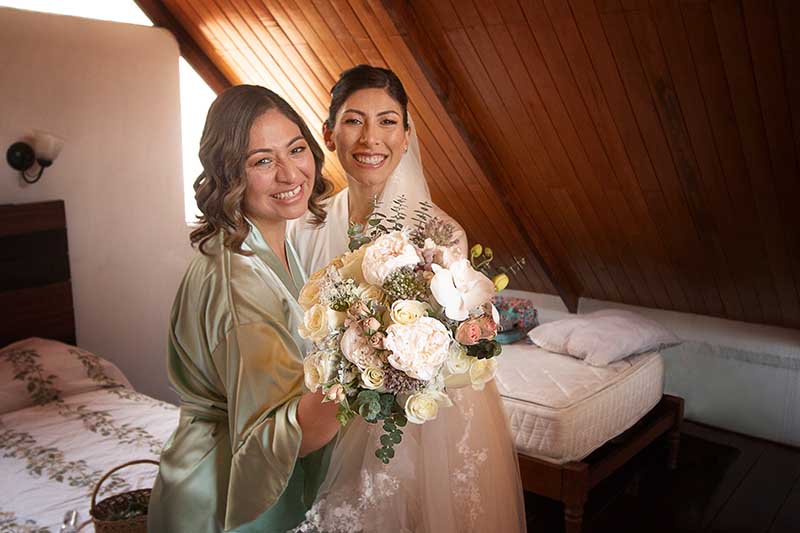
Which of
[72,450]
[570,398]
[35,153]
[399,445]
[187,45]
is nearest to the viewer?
[399,445]

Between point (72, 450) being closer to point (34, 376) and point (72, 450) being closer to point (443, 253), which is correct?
point (34, 376)

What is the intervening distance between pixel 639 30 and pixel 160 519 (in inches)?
86.9

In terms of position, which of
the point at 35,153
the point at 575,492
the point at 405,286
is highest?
the point at 35,153

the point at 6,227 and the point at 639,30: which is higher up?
the point at 639,30

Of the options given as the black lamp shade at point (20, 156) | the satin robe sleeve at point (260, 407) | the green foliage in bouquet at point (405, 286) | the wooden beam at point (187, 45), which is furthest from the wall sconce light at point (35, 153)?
the green foliage in bouquet at point (405, 286)

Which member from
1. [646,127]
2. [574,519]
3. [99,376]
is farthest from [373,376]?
[99,376]

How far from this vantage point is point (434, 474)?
180 centimetres

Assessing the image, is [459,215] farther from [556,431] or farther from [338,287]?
[338,287]

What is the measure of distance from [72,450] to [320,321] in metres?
2.07

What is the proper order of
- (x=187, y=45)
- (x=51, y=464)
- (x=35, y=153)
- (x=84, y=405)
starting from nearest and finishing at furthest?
(x=51, y=464) < (x=84, y=405) < (x=35, y=153) < (x=187, y=45)

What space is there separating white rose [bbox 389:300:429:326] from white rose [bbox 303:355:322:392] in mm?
145

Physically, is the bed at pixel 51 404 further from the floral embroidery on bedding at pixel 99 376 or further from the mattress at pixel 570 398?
the mattress at pixel 570 398

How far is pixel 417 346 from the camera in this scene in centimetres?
116

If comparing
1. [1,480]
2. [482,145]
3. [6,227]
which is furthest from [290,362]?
[6,227]
